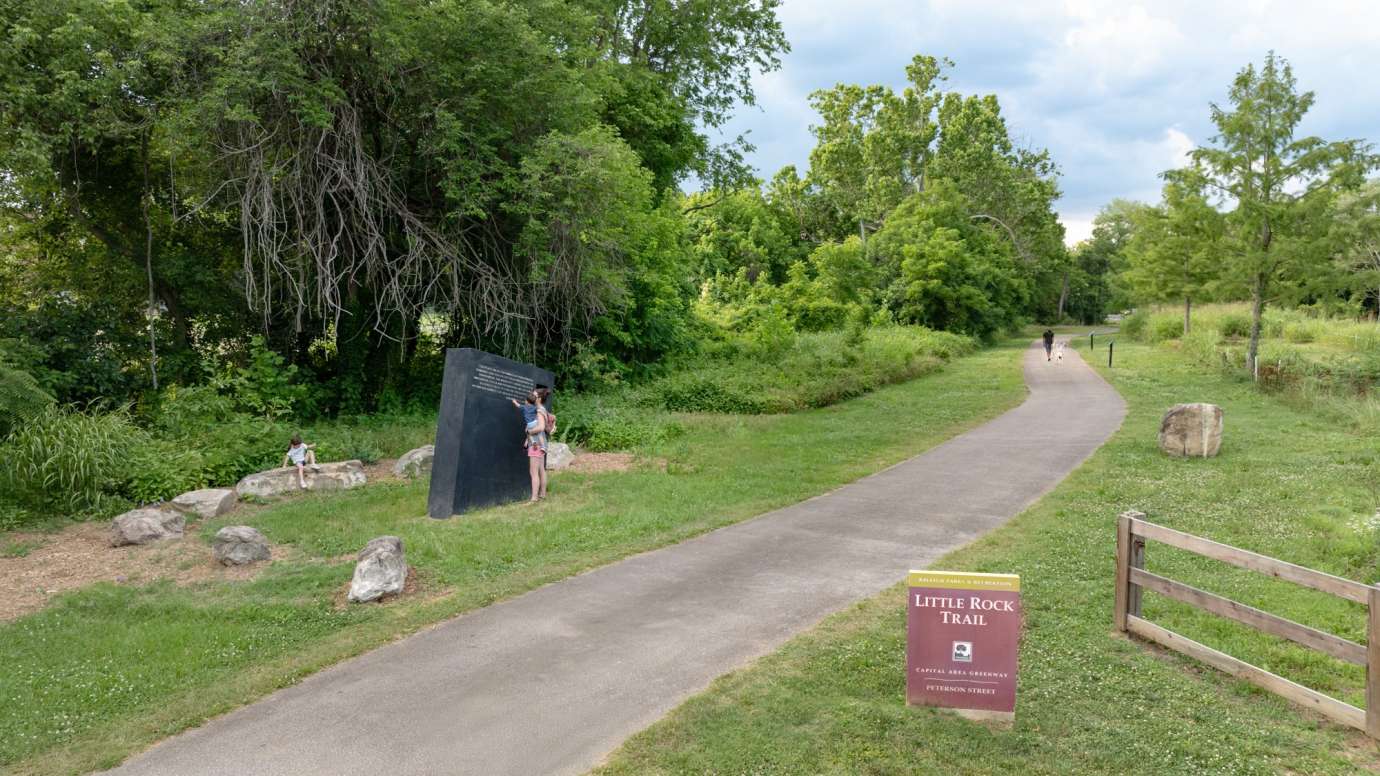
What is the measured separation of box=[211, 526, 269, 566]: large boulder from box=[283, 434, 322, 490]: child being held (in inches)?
134

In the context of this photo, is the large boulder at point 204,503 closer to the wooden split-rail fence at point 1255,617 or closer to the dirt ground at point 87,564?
the dirt ground at point 87,564

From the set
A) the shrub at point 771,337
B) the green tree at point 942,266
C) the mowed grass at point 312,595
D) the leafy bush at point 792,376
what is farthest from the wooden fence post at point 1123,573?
the green tree at point 942,266

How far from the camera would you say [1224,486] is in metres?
11.6

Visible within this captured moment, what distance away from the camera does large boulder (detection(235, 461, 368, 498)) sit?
39.8 ft

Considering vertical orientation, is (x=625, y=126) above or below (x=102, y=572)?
above

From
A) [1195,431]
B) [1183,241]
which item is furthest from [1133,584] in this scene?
[1183,241]

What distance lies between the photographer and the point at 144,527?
9914 mm

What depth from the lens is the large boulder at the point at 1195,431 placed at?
13.6 metres

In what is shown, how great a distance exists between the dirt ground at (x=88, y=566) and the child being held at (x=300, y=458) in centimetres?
223

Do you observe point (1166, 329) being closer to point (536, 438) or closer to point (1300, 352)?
point (1300, 352)

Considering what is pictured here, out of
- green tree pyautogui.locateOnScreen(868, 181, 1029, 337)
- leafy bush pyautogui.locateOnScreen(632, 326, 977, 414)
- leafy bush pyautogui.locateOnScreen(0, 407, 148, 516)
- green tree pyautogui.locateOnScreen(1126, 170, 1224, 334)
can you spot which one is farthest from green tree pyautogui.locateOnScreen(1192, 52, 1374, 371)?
leafy bush pyautogui.locateOnScreen(0, 407, 148, 516)

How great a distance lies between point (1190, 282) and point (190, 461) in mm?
35640

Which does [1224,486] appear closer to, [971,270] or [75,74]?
[75,74]

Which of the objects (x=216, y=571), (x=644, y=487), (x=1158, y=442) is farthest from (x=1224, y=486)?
(x=216, y=571)
